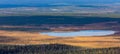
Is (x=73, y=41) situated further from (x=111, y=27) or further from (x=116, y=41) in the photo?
(x=111, y=27)

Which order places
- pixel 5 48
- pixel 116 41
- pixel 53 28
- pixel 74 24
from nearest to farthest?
pixel 5 48 < pixel 116 41 < pixel 53 28 < pixel 74 24

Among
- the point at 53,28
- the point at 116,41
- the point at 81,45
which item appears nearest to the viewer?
the point at 81,45

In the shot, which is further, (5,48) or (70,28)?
(70,28)

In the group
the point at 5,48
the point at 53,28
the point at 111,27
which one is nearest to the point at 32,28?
the point at 53,28

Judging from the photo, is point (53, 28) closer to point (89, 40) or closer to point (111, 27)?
point (111, 27)

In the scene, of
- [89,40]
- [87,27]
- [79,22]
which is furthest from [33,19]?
[89,40]

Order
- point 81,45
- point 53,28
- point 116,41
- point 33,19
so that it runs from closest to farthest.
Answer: point 81,45, point 116,41, point 53,28, point 33,19
